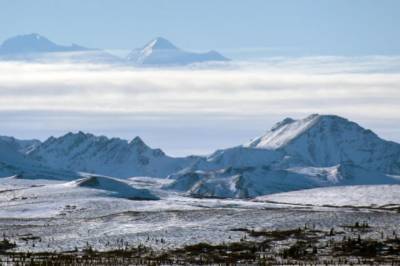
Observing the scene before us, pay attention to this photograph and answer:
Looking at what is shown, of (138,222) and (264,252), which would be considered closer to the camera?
(264,252)

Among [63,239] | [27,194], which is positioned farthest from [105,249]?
[27,194]

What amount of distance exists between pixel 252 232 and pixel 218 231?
159 inches

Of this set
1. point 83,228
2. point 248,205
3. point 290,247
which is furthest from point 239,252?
point 248,205

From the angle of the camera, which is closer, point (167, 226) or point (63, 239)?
point (63, 239)

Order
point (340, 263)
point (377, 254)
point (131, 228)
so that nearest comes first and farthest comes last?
1. point (340, 263)
2. point (377, 254)
3. point (131, 228)

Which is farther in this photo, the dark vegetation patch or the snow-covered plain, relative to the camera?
the snow-covered plain

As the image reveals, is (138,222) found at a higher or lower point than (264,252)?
higher

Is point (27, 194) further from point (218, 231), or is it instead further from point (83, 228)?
point (218, 231)

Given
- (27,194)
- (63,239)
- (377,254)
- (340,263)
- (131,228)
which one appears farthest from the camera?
(27,194)

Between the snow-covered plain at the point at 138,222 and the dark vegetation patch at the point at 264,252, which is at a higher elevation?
the snow-covered plain at the point at 138,222

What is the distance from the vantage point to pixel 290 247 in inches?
3789

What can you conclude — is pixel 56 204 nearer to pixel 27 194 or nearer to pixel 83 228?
pixel 27 194

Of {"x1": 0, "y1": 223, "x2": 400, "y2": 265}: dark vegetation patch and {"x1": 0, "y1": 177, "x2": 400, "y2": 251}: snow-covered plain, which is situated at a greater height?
→ {"x1": 0, "y1": 177, "x2": 400, "y2": 251}: snow-covered plain

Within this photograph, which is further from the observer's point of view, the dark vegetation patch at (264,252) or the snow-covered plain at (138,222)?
the snow-covered plain at (138,222)
